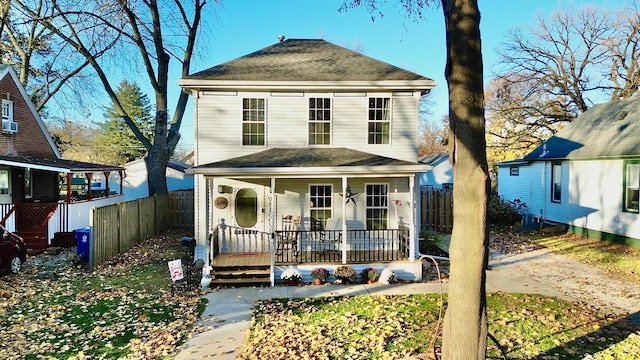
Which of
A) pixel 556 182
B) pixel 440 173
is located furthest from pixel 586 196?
pixel 440 173

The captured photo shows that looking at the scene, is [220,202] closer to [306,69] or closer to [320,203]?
[320,203]

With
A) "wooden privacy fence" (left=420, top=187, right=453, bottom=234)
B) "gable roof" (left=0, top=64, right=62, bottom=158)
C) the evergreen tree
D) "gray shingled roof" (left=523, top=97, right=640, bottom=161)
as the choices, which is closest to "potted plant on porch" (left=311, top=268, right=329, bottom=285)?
"wooden privacy fence" (left=420, top=187, right=453, bottom=234)

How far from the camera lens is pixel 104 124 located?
45344 millimetres

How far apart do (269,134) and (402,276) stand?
19.0 ft

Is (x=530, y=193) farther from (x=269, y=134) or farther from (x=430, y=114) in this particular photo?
(x=430, y=114)

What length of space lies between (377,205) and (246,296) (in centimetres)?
506

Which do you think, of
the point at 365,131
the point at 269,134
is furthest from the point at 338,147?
the point at 269,134

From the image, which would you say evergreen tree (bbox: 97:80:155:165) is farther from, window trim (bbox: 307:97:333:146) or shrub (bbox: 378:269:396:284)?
shrub (bbox: 378:269:396:284)

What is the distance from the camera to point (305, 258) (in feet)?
34.3

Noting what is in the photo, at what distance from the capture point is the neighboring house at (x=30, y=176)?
13.2 m

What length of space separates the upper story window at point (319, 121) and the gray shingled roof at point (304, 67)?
74 centimetres

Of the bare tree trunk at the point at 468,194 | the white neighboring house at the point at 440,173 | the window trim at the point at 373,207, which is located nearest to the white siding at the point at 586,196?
the window trim at the point at 373,207

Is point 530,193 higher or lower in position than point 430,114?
lower

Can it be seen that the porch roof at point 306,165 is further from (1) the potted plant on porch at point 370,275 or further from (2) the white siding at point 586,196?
(2) the white siding at point 586,196
